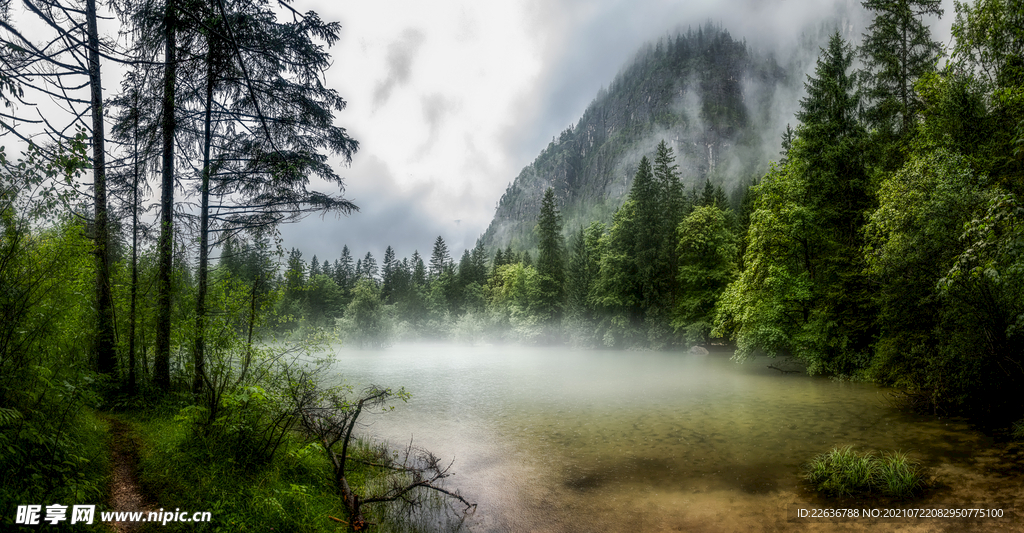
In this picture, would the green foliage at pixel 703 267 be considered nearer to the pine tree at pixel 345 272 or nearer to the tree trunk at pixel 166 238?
the tree trunk at pixel 166 238

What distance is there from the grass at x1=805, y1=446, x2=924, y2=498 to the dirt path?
30.2ft

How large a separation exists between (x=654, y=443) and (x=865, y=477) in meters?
4.10

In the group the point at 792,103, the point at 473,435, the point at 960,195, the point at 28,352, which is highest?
the point at 792,103

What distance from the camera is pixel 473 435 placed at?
11.4 metres

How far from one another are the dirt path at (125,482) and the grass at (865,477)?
920 cm

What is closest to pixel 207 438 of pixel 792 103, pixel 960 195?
pixel 960 195

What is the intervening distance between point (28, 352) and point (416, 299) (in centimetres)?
5731

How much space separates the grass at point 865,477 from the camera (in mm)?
6348

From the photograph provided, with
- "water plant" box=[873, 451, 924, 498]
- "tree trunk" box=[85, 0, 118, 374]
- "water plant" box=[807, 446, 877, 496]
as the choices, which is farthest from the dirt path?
"water plant" box=[873, 451, 924, 498]

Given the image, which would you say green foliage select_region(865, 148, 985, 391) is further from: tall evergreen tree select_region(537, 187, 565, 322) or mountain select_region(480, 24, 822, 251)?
mountain select_region(480, 24, 822, 251)

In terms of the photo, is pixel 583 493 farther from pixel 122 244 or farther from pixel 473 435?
pixel 122 244

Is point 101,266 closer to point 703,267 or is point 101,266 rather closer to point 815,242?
point 815,242

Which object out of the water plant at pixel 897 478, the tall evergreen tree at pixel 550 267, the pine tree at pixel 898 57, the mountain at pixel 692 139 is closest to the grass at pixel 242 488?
the water plant at pixel 897 478

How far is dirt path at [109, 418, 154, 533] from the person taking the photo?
395cm
